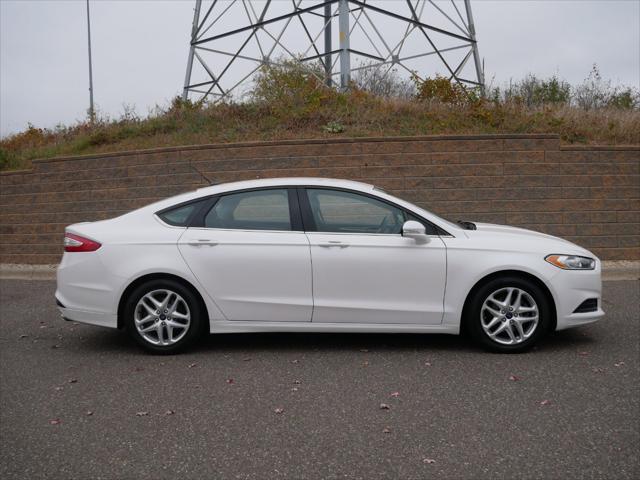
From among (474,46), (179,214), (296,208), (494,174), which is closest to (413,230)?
(296,208)

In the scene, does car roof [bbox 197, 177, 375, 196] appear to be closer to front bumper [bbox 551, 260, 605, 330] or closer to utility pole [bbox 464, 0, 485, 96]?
front bumper [bbox 551, 260, 605, 330]

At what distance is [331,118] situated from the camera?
13312 millimetres

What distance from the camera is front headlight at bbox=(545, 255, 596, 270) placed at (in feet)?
19.8

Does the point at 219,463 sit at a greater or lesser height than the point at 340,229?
lesser

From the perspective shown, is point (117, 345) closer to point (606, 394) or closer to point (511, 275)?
point (511, 275)

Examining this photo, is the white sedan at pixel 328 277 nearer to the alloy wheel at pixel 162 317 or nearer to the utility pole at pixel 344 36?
the alloy wheel at pixel 162 317

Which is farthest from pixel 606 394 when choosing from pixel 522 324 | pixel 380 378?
pixel 380 378

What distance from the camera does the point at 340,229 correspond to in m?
6.15

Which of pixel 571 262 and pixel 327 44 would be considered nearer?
pixel 571 262

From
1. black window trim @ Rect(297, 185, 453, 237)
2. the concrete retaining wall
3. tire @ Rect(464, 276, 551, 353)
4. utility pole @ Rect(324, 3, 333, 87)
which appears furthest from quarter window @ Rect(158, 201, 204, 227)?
utility pole @ Rect(324, 3, 333, 87)

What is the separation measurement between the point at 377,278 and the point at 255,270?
1.08 meters

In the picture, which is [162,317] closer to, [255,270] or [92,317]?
[92,317]

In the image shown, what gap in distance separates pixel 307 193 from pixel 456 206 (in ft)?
17.4

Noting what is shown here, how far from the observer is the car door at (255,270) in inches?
237
